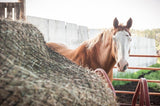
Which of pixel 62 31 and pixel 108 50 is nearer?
pixel 108 50

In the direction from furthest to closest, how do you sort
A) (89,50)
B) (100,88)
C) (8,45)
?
1. (89,50)
2. (100,88)
3. (8,45)

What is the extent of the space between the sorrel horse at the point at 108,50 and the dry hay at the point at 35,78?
1.40m

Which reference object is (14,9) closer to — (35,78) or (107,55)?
(107,55)

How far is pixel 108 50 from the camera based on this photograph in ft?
8.82

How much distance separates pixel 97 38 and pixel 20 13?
4.41ft

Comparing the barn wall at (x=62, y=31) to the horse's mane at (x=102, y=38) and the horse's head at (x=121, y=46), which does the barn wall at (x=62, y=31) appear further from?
the horse's head at (x=121, y=46)

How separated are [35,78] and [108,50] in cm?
208

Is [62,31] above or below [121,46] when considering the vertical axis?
above

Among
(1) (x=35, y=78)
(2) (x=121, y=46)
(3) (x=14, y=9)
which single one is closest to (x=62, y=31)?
(3) (x=14, y=9)

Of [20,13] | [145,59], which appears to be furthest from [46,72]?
[145,59]

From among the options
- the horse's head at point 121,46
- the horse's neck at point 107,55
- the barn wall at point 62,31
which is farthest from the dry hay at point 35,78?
the barn wall at point 62,31

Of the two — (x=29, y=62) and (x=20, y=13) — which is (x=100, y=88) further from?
(x=20, y=13)

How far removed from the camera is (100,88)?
97 centimetres

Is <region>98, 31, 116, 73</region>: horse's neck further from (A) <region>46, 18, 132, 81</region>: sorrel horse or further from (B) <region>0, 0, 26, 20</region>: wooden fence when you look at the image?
(B) <region>0, 0, 26, 20</region>: wooden fence
